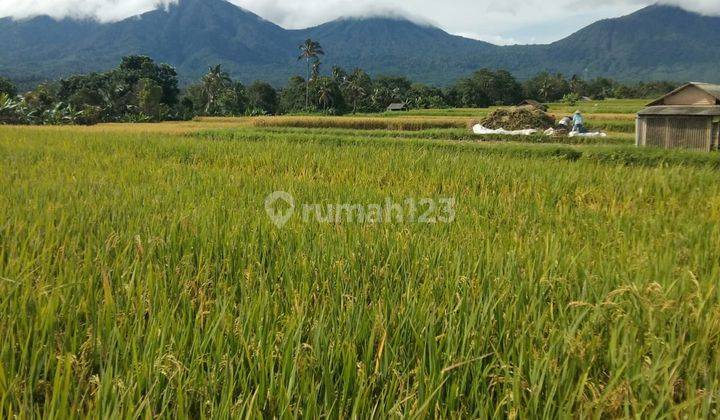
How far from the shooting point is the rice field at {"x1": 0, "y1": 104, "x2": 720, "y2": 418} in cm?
124

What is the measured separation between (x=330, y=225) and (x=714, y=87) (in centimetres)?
1983

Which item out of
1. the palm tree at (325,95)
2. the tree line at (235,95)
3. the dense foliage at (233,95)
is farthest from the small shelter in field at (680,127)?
the palm tree at (325,95)

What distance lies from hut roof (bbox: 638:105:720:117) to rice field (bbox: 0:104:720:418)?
12.9 metres

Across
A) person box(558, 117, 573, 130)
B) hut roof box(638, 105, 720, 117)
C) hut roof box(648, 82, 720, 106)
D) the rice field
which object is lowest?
the rice field

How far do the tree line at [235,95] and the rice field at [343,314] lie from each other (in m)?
41.2

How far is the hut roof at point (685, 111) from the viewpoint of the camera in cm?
1445

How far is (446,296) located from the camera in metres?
1.80

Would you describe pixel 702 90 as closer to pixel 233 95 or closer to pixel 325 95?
pixel 325 95

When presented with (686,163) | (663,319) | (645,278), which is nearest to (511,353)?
(663,319)

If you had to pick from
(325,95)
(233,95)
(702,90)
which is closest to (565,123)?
(702,90)

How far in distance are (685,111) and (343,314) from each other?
16.8 meters

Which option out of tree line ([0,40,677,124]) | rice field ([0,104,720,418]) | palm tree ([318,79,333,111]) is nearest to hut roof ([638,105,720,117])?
rice field ([0,104,720,418])

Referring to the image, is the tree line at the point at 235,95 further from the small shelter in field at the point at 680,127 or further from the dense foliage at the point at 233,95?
the small shelter in field at the point at 680,127

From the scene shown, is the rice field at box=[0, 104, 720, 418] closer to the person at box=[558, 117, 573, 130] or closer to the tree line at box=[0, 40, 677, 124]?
the person at box=[558, 117, 573, 130]
